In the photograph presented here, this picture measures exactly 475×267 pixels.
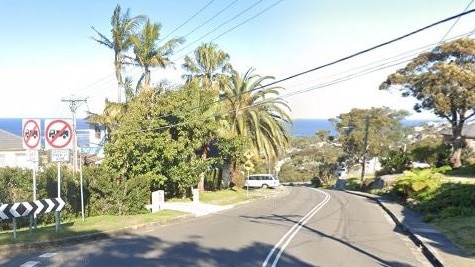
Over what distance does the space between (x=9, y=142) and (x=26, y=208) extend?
124ft

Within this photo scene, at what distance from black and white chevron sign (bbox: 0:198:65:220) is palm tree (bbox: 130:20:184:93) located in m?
22.7

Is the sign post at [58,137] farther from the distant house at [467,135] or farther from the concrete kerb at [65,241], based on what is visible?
the distant house at [467,135]

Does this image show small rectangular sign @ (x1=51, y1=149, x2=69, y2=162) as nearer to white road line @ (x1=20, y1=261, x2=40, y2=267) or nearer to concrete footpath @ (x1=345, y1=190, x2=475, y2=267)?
white road line @ (x1=20, y1=261, x2=40, y2=267)

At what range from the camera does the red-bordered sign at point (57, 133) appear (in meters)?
14.5

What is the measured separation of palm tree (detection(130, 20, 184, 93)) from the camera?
36562 mm

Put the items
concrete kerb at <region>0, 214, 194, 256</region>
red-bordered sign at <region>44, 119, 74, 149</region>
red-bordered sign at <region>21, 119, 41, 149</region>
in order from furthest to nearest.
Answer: red-bordered sign at <region>44, 119, 74, 149</region> → red-bordered sign at <region>21, 119, 41, 149</region> → concrete kerb at <region>0, 214, 194, 256</region>

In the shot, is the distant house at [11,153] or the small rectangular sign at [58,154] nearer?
the small rectangular sign at [58,154]

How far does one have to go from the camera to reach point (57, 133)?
14.5 m

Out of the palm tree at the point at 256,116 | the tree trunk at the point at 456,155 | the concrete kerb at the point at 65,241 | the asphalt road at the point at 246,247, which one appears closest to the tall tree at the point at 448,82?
the tree trunk at the point at 456,155

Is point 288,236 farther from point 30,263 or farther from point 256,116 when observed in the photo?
point 256,116

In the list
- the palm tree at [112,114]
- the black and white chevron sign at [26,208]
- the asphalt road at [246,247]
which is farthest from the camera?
the palm tree at [112,114]

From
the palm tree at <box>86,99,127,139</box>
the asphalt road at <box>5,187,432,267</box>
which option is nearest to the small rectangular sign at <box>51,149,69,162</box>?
the asphalt road at <box>5,187,432,267</box>

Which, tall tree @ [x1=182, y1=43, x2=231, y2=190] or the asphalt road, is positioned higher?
tall tree @ [x1=182, y1=43, x2=231, y2=190]

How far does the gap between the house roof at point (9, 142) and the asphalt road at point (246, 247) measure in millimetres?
32505
